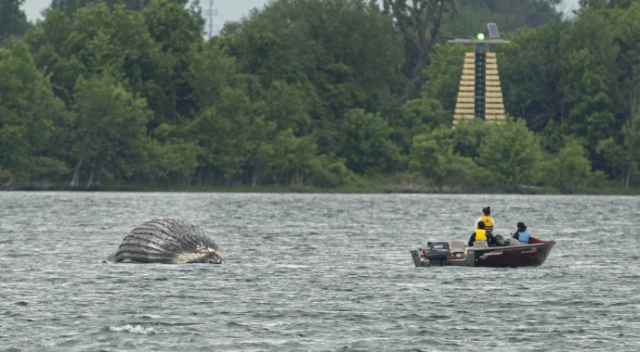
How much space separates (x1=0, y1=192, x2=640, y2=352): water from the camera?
97.8ft

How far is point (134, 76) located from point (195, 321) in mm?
131617

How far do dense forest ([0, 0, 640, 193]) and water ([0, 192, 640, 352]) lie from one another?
8223cm

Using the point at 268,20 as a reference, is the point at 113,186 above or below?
below

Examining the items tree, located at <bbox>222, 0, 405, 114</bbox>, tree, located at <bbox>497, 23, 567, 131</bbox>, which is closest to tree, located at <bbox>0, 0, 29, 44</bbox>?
tree, located at <bbox>222, 0, 405, 114</bbox>

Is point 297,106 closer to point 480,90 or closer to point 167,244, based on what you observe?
point 480,90

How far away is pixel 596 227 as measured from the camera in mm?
79000

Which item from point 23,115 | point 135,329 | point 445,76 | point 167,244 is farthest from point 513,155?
point 135,329

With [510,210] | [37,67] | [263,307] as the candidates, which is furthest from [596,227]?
[37,67]

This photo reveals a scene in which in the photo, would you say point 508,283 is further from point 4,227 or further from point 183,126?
point 183,126

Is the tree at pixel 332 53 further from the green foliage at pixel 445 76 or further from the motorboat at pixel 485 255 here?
the motorboat at pixel 485 255

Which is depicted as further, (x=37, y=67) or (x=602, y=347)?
(x=37, y=67)

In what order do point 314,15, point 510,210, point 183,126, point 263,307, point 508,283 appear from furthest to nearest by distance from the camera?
point 314,15 → point 183,126 → point 510,210 → point 508,283 → point 263,307

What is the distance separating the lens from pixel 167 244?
1816 inches

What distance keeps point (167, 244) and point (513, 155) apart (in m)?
113
